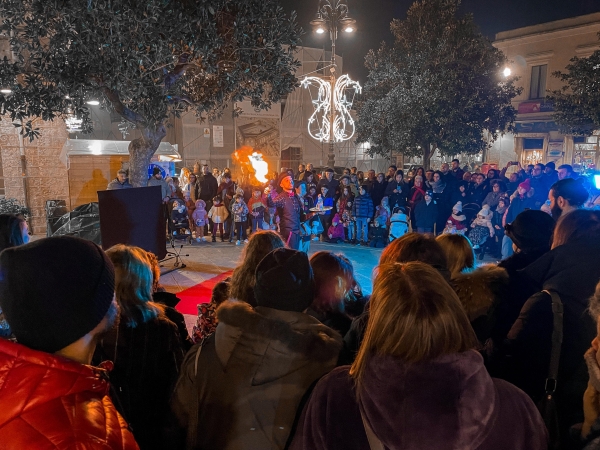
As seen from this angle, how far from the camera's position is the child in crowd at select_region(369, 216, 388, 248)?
11.1 metres

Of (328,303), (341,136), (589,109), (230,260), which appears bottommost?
(230,260)

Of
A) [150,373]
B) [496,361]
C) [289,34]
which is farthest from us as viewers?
[289,34]

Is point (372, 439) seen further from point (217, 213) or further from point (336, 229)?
point (217, 213)

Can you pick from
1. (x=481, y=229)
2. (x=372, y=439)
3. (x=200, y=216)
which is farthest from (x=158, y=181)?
(x=372, y=439)

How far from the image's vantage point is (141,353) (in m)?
2.30

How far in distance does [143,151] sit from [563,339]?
7635mm

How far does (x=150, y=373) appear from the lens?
2.34 m

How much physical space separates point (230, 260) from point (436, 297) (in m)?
8.59

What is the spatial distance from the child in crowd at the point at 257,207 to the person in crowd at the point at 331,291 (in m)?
8.15

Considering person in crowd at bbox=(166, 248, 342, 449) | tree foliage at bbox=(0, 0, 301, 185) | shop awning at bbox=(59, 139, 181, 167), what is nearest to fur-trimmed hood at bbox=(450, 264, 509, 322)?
person in crowd at bbox=(166, 248, 342, 449)

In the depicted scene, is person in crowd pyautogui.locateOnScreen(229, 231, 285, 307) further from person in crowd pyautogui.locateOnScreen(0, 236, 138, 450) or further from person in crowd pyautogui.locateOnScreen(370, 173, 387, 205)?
person in crowd pyautogui.locateOnScreen(370, 173, 387, 205)

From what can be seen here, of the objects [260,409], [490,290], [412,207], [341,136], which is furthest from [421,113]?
[260,409]

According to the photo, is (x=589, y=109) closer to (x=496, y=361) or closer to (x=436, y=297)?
(x=496, y=361)

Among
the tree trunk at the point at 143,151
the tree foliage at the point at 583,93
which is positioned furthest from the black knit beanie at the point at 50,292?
the tree foliage at the point at 583,93
